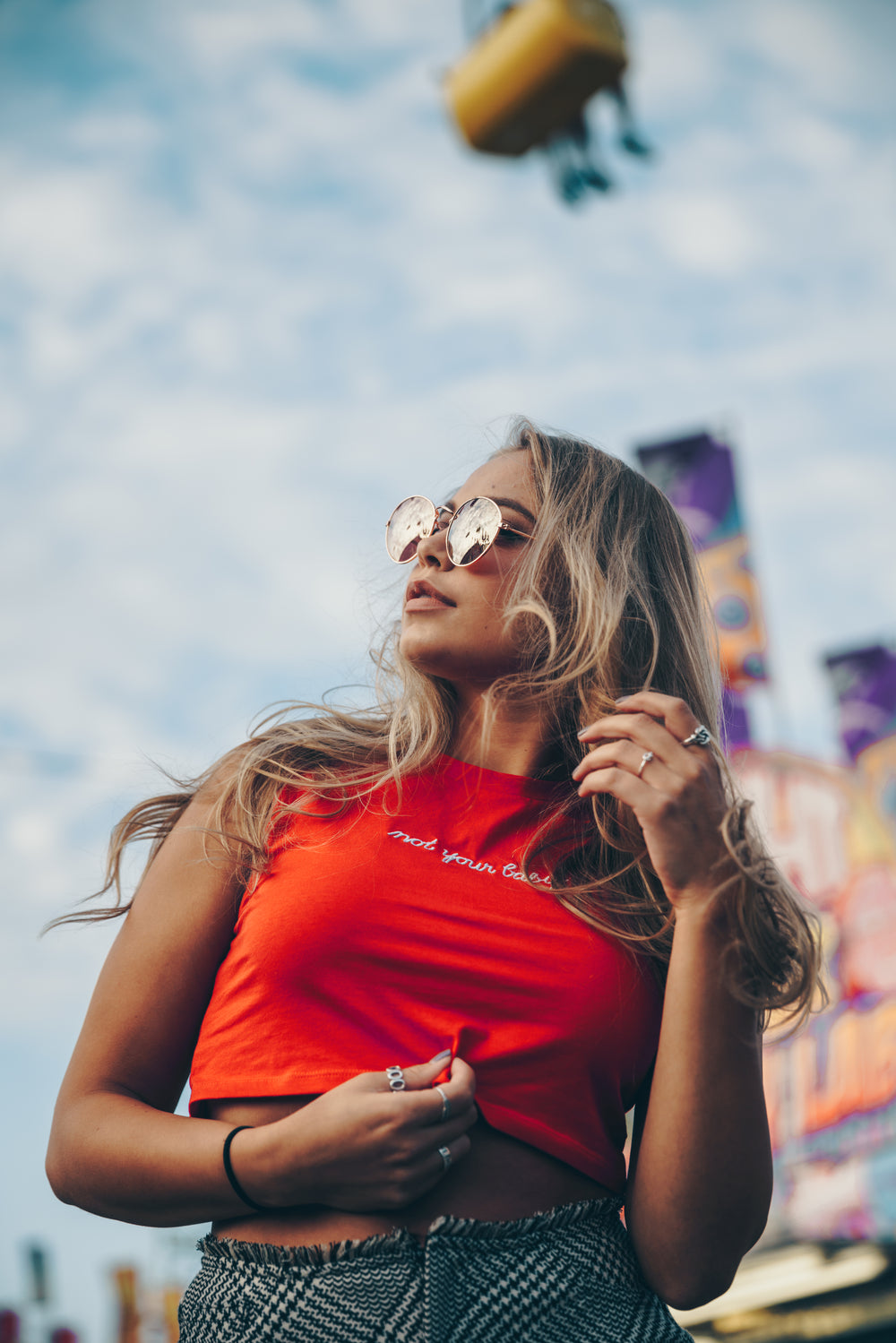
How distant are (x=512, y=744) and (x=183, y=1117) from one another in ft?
2.89

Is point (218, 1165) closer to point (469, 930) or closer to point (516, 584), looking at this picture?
point (469, 930)

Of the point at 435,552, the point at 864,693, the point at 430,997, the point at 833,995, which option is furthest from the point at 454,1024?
the point at 864,693

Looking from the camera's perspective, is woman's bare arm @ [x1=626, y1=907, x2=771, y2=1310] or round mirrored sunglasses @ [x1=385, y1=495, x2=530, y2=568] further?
round mirrored sunglasses @ [x1=385, y1=495, x2=530, y2=568]

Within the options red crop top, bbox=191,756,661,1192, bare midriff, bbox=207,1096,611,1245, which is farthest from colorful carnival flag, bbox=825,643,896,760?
bare midriff, bbox=207,1096,611,1245

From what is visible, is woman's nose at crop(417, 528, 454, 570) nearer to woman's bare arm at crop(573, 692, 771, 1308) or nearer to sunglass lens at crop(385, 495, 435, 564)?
sunglass lens at crop(385, 495, 435, 564)

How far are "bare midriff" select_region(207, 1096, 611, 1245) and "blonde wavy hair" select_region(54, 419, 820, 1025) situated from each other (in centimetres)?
36

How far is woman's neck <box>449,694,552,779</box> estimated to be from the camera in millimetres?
2105

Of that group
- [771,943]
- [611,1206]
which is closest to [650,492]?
[771,943]

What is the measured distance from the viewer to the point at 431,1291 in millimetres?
1442

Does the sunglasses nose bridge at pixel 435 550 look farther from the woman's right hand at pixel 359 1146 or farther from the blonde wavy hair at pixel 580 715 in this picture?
the woman's right hand at pixel 359 1146

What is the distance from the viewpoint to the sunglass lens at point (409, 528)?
7.09 ft

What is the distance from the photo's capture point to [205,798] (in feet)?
6.43

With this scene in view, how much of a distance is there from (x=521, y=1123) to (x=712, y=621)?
3.68 ft

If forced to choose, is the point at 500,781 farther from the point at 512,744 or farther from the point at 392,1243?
the point at 392,1243
